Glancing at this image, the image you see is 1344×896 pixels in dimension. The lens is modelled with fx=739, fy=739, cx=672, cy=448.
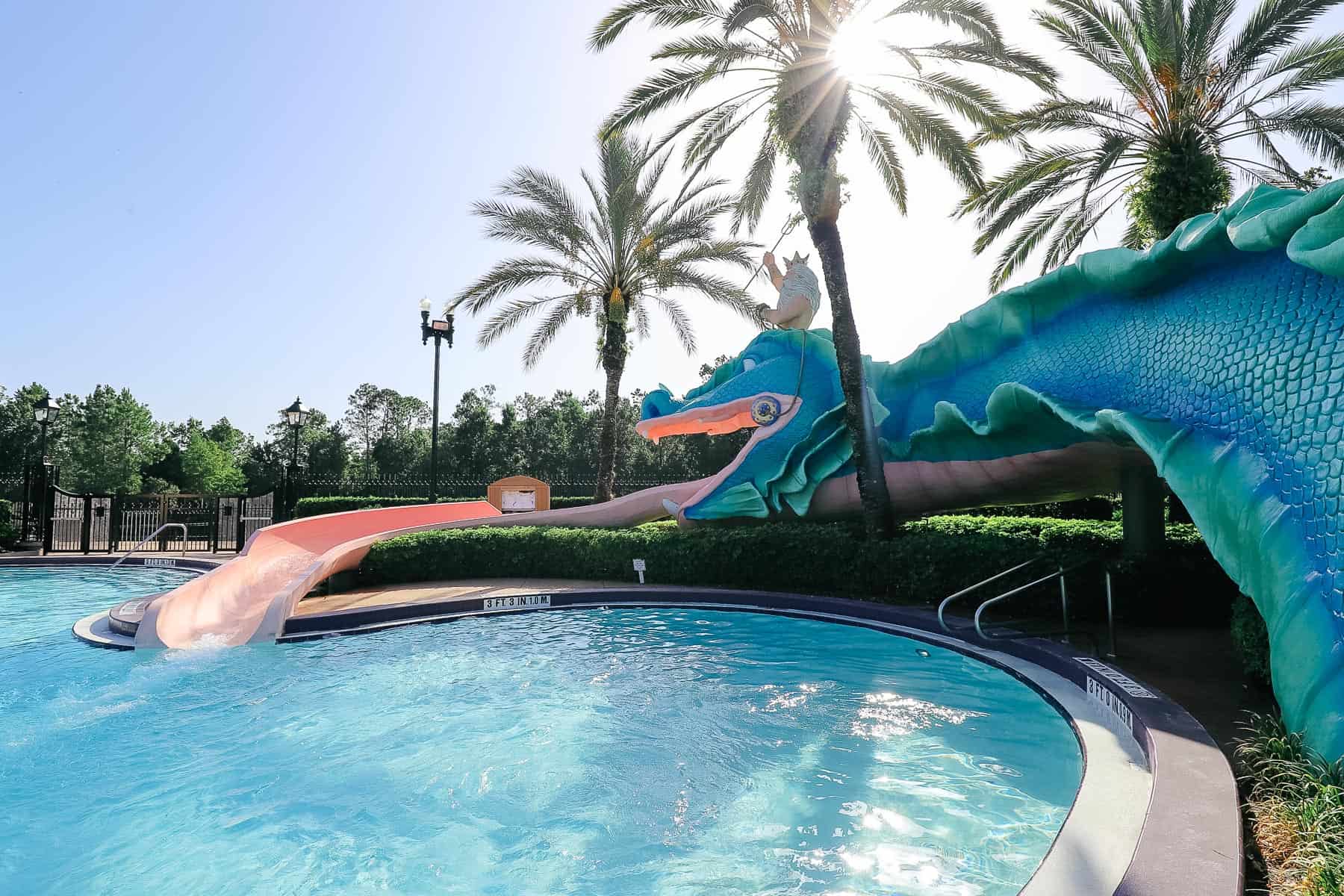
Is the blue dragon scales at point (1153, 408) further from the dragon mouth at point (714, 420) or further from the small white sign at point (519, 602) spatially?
the small white sign at point (519, 602)

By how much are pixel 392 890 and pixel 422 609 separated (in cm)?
670

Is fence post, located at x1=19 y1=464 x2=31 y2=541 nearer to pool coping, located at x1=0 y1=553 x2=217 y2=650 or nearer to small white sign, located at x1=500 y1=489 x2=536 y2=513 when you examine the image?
pool coping, located at x1=0 y1=553 x2=217 y2=650

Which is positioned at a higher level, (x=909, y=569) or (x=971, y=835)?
(x=909, y=569)

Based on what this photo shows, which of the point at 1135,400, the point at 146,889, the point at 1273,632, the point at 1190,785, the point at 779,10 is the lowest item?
the point at 146,889

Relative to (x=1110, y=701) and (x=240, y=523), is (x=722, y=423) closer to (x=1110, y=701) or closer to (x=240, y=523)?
(x=1110, y=701)

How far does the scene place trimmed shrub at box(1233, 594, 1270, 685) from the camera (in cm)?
502

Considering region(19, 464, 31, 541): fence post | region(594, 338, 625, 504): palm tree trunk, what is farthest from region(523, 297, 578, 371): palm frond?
region(19, 464, 31, 541): fence post

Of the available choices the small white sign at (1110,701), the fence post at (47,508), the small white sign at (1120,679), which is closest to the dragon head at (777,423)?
the small white sign at (1120,679)

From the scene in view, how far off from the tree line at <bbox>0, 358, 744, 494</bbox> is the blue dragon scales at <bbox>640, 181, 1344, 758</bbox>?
2842cm

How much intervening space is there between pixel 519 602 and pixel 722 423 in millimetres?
4852

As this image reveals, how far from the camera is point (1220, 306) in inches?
211

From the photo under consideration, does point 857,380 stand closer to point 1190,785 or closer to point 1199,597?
point 1199,597

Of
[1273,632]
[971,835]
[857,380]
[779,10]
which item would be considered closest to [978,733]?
[971,835]

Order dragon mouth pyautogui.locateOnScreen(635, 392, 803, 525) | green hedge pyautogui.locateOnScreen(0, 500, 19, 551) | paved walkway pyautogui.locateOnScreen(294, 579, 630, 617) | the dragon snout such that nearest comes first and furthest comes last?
1. paved walkway pyautogui.locateOnScreen(294, 579, 630, 617)
2. dragon mouth pyautogui.locateOnScreen(635, 392, 803, 525)
3. the dragon snout
4. green hedge pyautogui.locateOnScreen(0, 500, 19, 551)
